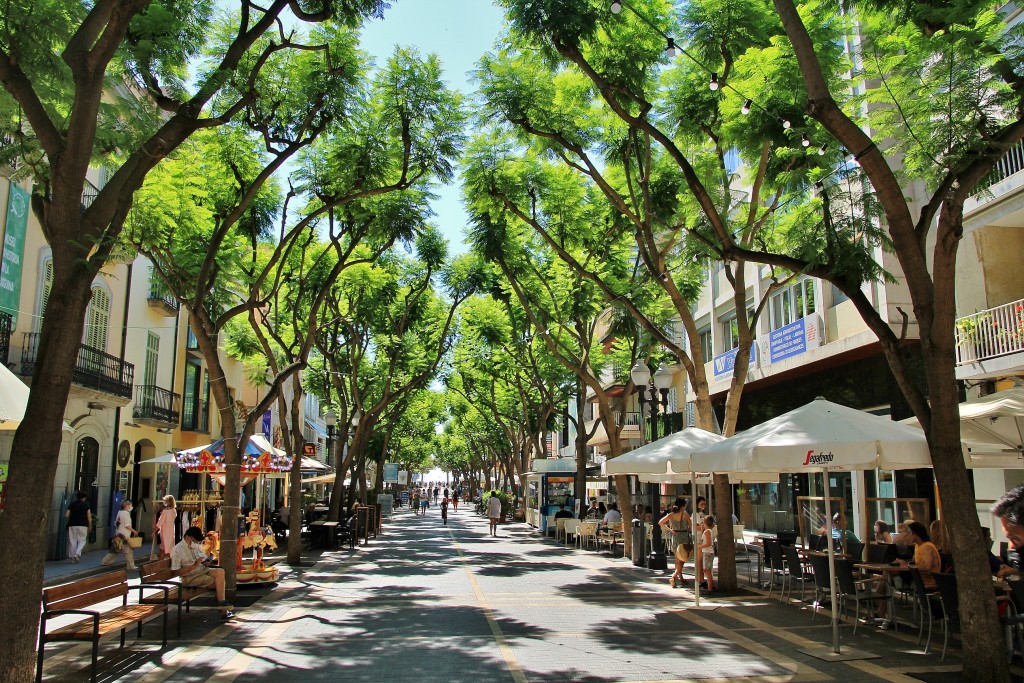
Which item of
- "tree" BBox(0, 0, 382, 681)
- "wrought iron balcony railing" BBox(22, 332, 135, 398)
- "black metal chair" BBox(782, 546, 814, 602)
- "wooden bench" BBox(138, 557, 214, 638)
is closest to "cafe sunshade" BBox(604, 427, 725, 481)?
"black metal chair" BBox(782, 546, 814, 602)

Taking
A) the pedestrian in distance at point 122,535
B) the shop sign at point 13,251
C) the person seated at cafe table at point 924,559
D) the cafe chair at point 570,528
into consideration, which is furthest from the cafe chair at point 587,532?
the shop sign at point 13,251

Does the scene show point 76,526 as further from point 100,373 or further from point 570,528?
point 570,528

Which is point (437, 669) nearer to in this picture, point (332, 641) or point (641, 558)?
point (332, 641)

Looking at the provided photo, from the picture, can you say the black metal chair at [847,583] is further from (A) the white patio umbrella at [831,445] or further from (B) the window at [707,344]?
(B) the window at [707,344]

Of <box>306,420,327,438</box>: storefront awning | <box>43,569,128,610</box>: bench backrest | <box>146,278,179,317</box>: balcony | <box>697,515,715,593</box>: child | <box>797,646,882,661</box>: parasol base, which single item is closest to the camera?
<box>43,569,128,610</box>: bench backrest

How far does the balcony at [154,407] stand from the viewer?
26.4m

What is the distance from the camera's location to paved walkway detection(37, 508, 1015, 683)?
800cm

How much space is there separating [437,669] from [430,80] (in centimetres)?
997

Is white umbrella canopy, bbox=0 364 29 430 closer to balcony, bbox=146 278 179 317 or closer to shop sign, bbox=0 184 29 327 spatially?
shop sign, bbox=0 184 29 327

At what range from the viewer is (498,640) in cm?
968

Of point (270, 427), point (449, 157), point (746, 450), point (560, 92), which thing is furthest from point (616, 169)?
point (270, 427)

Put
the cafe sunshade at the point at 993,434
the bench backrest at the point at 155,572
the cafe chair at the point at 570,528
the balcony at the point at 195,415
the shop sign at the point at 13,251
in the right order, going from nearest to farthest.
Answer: the bench backrest at the point at 155,572 → the cafe sunshade at the point at 993,434 → the shop sign at the point at 13,251 → the cafe chair at the point at 570,528 → the balcony at the point at 195,415

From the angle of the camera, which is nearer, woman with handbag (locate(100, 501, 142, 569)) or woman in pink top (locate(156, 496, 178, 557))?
woman in pink top (locate(156, 496, 178, 557))

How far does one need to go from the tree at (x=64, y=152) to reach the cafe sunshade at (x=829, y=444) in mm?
7243
